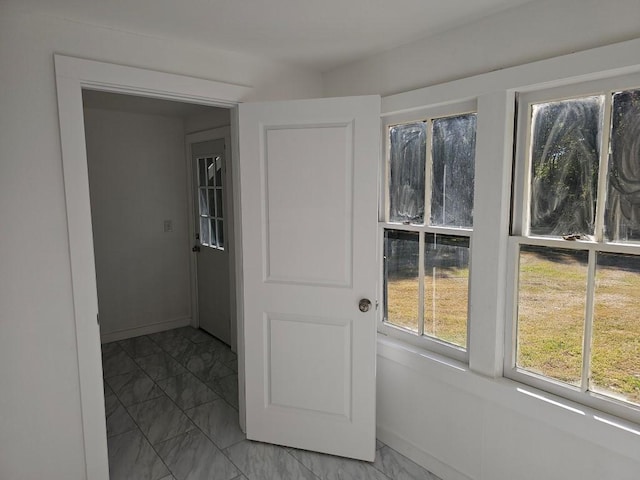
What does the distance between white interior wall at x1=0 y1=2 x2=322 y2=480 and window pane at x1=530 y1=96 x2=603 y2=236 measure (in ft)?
6.06

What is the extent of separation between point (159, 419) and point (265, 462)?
860mm

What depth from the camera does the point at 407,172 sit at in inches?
91.0

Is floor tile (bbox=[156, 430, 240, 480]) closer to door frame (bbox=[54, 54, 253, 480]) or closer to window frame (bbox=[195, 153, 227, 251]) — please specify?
door frame (bbox=[54, 54, 253, 480])

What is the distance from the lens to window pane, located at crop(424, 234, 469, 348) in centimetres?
210

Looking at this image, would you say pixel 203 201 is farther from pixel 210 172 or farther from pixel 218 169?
pixel 218 169

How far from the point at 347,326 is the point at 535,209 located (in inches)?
42.8

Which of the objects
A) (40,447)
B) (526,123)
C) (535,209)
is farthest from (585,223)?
(40,447)

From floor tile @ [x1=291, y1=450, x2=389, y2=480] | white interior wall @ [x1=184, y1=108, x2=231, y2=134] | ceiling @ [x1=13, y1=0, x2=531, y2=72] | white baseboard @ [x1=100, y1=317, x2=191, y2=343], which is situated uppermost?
ceiling @ [x1=13, y1=0, x2=531, y2=72]

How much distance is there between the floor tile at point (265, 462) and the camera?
7.17 ft

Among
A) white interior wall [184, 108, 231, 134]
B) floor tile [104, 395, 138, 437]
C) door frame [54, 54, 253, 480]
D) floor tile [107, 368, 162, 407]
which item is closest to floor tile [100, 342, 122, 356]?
floor tile [107, 368, 162, 407]

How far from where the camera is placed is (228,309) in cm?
394

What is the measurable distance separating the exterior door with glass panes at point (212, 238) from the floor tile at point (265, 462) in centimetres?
160

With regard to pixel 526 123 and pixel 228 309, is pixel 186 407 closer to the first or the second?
pixel 228 309

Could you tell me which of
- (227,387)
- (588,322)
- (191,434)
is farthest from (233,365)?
(588,322)
